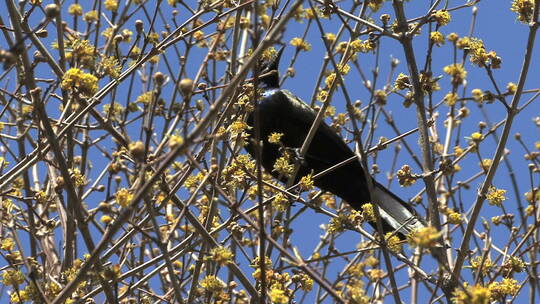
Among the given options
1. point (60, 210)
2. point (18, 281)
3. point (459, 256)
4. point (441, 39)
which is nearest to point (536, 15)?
point (441, 39)

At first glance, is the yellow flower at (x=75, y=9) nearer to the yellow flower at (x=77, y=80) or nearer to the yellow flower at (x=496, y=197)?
the yellow flower at (x=77, y=80)

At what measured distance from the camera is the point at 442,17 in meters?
4.13

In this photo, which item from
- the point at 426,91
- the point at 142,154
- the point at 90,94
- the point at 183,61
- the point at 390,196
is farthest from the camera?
the point at 390,196

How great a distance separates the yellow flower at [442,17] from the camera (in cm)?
411

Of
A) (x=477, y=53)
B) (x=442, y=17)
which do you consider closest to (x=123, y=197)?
(x=477, y=53)

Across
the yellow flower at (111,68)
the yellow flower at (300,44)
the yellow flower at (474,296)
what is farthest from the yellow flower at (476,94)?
the yellow flower at (111,68)

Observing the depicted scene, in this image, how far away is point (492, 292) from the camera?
3553 mm

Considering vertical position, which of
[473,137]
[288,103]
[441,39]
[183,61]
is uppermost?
[288,103]

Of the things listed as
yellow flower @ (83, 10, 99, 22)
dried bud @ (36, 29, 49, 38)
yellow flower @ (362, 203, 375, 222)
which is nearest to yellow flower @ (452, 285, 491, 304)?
yellow flower @ (362, 203, 375, 222)

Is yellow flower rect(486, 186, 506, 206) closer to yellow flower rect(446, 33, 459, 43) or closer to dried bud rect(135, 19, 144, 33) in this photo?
yellow flower rect(446, 33, 459, 43)

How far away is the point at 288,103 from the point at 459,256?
2698mm

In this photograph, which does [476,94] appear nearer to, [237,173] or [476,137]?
[476,137]

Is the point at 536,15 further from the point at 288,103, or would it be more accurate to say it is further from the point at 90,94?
the point at 288,103

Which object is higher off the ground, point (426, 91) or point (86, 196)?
point (86, 196)
